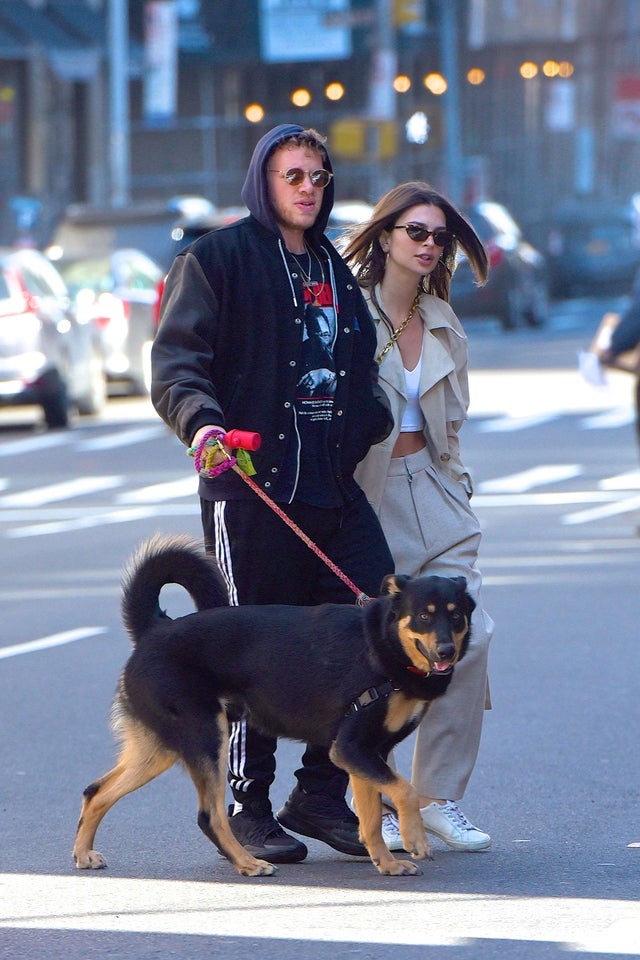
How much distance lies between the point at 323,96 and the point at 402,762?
4179 cm

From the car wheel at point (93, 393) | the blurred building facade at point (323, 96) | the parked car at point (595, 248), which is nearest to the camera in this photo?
the car wheel at point (93, 393)

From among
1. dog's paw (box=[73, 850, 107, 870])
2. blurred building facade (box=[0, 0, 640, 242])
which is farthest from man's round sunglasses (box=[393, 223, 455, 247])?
blurred building facade (box=[0, 0, 640, 242])

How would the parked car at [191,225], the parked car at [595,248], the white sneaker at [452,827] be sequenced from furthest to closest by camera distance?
the parked car at [595,248], the parked car at [191,225], the white sneaker at [452,827]

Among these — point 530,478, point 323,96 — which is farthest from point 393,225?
point 323,96

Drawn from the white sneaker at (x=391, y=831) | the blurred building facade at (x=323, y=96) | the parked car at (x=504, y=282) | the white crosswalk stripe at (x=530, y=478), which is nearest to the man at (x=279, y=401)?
the white sneaker at (x=391, y=831)

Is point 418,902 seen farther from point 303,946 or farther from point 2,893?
point 2,893

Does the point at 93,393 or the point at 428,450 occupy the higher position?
the point at 428,450

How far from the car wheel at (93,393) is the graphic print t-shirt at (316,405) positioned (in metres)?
15.2

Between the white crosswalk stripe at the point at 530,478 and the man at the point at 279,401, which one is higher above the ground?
the man at the point at 279,401

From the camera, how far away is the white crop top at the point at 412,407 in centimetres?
616

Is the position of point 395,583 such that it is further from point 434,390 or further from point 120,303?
point 120,303

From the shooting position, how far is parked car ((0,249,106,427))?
1917 centimetres

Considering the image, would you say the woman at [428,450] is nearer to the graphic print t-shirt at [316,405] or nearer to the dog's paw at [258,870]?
the graphic print t-shirt at [316,405]

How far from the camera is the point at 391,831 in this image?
20.0ft
